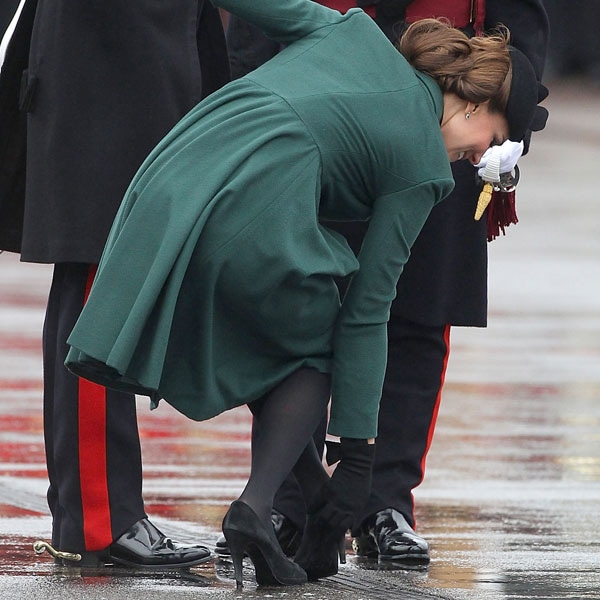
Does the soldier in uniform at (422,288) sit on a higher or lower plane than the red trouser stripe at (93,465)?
higher

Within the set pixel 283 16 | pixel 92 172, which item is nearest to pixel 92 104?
pixel 92 172

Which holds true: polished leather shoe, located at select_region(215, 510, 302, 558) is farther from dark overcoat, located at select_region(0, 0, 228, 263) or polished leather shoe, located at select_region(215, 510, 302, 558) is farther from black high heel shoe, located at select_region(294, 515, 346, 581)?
dark overcoat, located at select_region(0, 0, 228, 263)

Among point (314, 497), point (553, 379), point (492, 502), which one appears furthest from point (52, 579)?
point (553, 379)

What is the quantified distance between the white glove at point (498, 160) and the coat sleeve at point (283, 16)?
1.88 feet

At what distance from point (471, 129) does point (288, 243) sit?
0.57 meters

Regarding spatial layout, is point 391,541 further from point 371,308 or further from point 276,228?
point 276,228

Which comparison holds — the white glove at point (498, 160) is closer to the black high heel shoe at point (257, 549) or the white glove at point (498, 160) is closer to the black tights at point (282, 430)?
the black tights at point (282, 430)

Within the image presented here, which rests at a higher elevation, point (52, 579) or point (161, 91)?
point (161, 91)

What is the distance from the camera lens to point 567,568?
4512mm

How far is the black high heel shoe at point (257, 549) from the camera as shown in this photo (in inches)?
156

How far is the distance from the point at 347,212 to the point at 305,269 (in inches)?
9.6

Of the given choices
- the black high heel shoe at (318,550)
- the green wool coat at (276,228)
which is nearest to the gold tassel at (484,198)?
the green wool coat at (276,228)

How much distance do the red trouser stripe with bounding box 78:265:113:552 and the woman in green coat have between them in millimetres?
312

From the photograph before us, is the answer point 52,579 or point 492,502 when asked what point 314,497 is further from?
point 492,502
